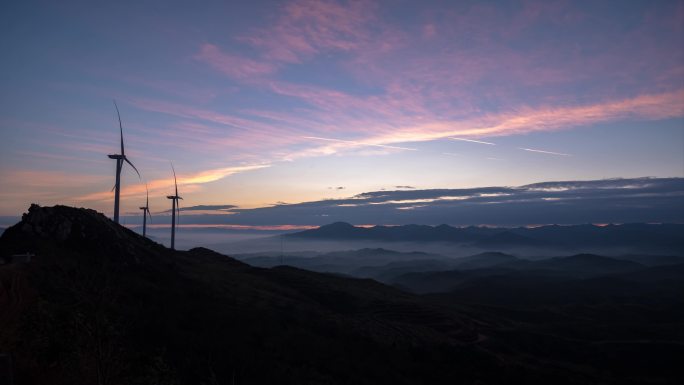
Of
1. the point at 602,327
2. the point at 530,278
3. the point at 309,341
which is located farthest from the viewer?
the point at 530,278

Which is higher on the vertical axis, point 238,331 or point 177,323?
point 177,323

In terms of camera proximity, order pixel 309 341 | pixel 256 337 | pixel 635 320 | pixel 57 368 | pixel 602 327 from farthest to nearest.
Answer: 1. pixel 635 320
2. pixel 602 327
3. pixel 309 341
4. pixel 256 337
5. pixel 57 368

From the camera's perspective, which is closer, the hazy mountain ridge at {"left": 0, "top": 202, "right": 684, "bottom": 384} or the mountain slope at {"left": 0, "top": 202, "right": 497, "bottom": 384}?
the mountain slope at {"left": 0, "top": 202, "right": 497, "bottom": 384}

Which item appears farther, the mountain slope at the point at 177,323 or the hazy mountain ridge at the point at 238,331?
the hazy mountain ridge at the point at 238,331

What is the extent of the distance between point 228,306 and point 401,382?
19.5 m

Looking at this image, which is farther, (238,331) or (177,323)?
(238,331)

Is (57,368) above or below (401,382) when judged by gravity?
above

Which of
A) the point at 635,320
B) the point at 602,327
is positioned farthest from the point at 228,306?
the point at 635,320

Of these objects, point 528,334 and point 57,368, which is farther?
point 528,334

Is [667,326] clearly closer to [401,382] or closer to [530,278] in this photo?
[401,382]

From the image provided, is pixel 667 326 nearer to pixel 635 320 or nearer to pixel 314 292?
pixel 635 320

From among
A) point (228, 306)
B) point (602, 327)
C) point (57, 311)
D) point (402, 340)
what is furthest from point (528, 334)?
point (57, 311)

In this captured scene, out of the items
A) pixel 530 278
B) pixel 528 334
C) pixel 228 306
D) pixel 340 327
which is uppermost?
pixel 228 306

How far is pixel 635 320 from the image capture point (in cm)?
7425
